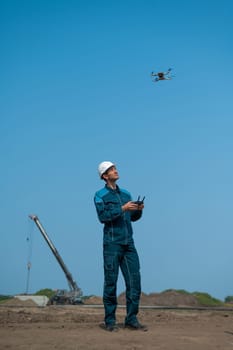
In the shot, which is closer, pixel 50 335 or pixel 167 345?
pixel 167 345

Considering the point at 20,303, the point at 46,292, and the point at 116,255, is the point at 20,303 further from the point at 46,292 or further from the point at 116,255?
the point at 116,255

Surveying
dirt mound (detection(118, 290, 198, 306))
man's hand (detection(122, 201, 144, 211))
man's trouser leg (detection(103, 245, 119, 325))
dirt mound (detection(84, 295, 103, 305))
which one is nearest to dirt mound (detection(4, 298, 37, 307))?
dirt mound (detection(84, 295, 103, 305))

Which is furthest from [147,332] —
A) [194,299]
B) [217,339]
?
[194,299]

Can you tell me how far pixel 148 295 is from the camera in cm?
2319

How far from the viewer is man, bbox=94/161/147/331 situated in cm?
557

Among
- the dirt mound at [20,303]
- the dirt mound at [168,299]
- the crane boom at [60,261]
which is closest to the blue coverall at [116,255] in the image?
the dirt mound at [20,303]

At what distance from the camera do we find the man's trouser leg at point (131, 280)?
18.3 ft

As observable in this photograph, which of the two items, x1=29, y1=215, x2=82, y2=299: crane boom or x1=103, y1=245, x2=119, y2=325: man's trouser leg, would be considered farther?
x1=29, y1=215, x2=82, y2=299: crane boom

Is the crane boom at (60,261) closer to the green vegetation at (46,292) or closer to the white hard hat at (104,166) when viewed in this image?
the green vegetation at (46,292)

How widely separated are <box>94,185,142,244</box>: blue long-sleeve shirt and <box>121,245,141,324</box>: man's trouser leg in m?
0.18

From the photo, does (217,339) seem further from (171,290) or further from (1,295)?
(1,295)

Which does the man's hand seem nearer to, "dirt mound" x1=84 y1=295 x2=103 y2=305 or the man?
the man

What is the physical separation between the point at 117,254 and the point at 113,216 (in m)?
0.45

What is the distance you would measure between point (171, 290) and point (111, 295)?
1869cm
